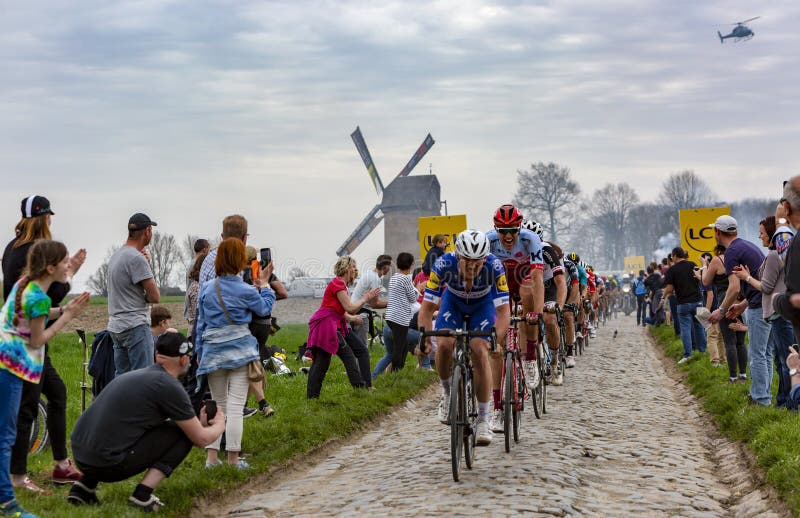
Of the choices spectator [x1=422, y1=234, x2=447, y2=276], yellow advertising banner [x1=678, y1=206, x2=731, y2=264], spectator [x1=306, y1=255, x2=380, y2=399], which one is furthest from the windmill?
spectator [x1=306, y1=255, x2=380, y2=399]

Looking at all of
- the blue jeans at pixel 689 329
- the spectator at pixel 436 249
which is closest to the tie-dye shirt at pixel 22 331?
the spectator at pixel 436 249

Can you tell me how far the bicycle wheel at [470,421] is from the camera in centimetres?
918

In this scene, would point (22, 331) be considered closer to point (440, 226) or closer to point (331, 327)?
point (331, 327)

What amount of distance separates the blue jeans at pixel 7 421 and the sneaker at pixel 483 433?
416 cm

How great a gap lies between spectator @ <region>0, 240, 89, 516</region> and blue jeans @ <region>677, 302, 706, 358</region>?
596 inches

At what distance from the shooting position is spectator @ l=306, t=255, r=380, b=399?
1375 cm

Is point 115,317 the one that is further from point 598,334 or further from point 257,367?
point 598,334

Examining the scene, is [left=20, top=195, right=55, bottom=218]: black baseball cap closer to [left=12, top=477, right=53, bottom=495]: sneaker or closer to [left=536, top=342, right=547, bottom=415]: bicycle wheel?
[left=12, top=477, right=53, bottom=495]: sneaker

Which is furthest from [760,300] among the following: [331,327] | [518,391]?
[331,327]

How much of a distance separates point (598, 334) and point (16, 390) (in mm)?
31262

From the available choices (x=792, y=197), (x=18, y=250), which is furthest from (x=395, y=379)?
(x=792, y=197)

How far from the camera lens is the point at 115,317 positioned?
31.6ft

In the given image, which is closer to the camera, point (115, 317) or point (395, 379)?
point (115, 317)

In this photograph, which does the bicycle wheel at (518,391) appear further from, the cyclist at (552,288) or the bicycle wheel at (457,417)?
the cyclist at (552,288)
